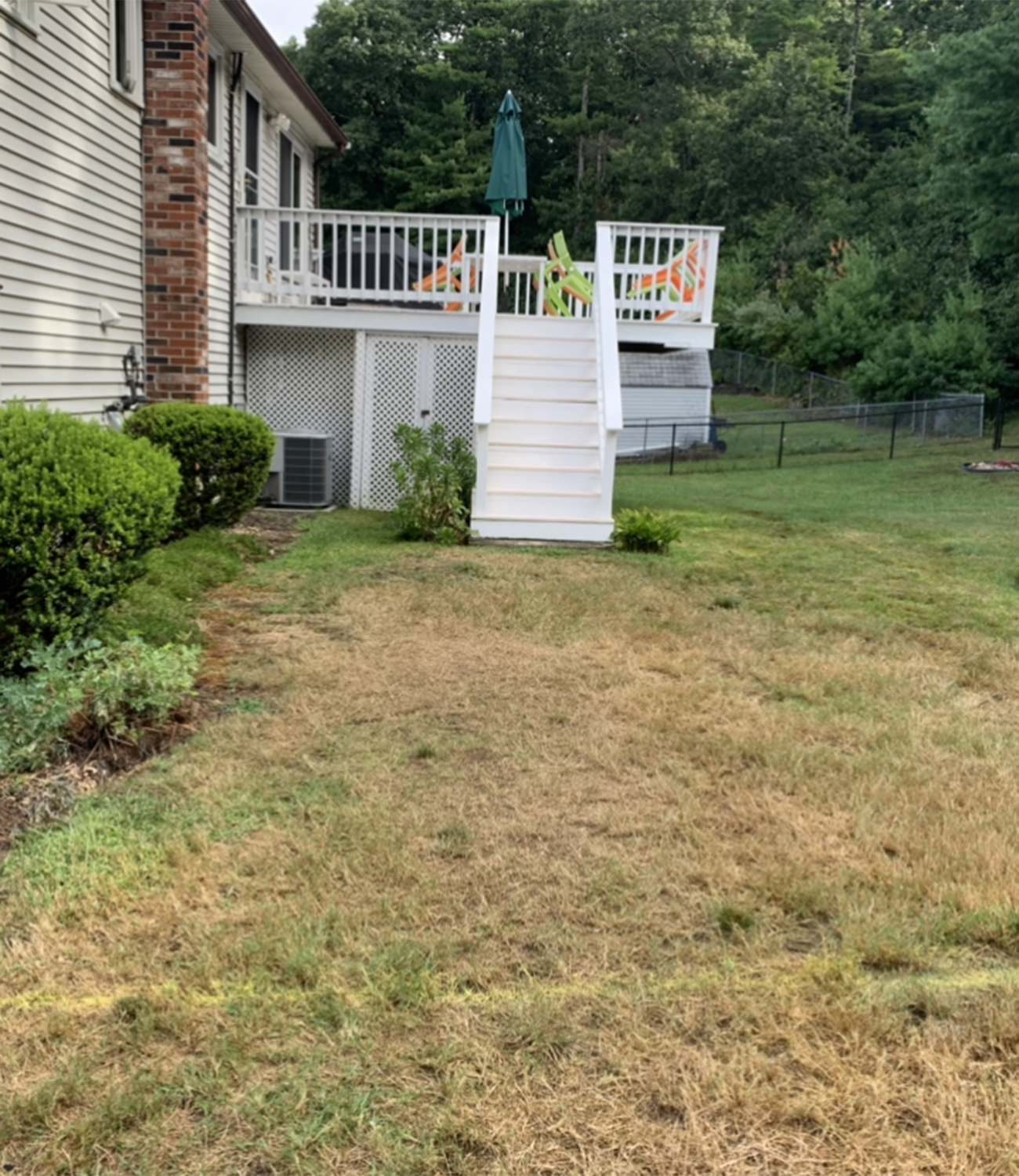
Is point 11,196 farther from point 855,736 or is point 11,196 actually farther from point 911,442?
point 911,442

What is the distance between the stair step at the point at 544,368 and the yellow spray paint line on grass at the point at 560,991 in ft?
27.4

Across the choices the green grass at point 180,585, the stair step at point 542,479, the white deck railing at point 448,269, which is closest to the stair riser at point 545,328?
the white deck railing at point 448,269

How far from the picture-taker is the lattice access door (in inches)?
427

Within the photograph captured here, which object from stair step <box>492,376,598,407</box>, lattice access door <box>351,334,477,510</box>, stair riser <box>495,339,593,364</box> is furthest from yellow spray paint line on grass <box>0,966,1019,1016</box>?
lattice access door <box>351,334,477,510</box>

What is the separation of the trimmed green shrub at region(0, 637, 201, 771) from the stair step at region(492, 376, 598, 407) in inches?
249

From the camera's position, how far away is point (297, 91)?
12.5m

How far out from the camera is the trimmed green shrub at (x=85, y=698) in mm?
3633

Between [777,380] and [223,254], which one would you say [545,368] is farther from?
[777,380]

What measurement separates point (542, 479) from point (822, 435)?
13.2 m

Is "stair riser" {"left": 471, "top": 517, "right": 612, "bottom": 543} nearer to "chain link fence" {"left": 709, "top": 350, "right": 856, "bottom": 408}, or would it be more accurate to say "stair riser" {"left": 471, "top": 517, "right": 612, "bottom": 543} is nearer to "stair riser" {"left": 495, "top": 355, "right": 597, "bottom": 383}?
"stair riser" {"left": 495, "top": 355, "right": 597, "bottom": 383}

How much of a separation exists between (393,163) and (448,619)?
35.6 m

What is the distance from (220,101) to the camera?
10523 mm

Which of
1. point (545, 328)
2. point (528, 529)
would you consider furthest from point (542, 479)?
point (545, 328)

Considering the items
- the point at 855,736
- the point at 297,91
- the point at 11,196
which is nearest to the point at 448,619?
the point at 855,736
